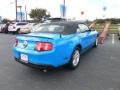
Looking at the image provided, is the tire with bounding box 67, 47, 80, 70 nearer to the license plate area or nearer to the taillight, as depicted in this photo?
the taillight

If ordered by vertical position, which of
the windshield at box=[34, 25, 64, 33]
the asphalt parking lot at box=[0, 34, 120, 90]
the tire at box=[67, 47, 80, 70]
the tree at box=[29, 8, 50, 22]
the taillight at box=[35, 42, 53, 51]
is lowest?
the asphalt parking lot at box=[0, 34, 120, 90]

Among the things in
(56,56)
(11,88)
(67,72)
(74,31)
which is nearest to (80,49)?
(74,31)

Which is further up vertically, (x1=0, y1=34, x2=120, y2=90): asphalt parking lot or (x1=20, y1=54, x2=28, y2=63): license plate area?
(x1=20, y1=54, x2=28, y2=63): license plate area

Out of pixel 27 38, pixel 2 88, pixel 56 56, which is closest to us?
pixel 2 88

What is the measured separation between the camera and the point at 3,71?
5664 mm

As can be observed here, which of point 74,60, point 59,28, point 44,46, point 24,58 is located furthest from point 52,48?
point 59,28

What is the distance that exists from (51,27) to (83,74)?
6.49 ft

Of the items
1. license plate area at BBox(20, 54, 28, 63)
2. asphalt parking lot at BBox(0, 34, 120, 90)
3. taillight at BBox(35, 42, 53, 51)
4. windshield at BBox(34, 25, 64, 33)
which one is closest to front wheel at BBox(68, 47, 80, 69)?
asphalt parking lot at BBox(0, 34, 120, 90)

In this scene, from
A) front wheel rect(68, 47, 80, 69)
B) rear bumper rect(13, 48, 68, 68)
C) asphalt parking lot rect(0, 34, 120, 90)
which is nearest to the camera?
asphalt parking lot rect(0, 34, 120, 90)

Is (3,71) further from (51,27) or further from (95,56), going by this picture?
(95,56)

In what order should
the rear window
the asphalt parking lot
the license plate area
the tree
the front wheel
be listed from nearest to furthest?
the asphalt parking lot
the license plate area
the front wheel
the rear window
the tree

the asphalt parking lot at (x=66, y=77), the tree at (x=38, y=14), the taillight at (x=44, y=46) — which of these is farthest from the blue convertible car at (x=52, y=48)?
Answer: the tree at (x=38, y=14)

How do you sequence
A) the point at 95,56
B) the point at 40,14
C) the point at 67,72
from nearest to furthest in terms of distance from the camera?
the point at 67,72 → the point at 95,56 → the point at 40,14

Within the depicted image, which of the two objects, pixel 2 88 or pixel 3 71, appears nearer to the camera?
pixel 2 88
